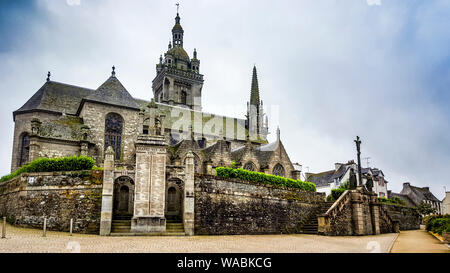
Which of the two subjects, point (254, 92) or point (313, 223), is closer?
point (313, 223)

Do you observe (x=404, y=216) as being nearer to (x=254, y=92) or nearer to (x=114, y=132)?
(x=114, y=132)

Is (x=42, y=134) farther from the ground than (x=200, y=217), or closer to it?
farther from the ground

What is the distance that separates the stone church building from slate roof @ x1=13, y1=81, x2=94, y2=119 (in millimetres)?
80

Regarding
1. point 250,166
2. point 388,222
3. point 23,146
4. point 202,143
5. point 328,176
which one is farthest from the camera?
point 328,176

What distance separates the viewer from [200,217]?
21.2 metres

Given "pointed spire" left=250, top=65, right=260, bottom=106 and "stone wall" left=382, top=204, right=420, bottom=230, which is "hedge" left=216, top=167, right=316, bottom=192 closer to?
"stone wall" left=382, top=204, right=420, bottom=230

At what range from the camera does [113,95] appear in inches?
1282

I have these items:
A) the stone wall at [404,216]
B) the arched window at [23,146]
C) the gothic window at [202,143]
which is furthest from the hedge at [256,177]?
the arched window at [23,146]

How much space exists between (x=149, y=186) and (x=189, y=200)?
2.49 meters

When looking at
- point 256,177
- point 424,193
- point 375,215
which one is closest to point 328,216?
point 256,177

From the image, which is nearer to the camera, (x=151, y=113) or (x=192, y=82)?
(x=151, y=113)
